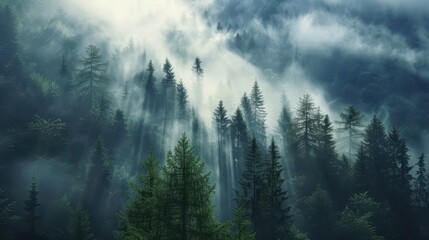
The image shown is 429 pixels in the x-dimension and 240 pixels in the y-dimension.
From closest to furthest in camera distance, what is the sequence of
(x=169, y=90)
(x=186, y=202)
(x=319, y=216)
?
(x=186, y=202), (x=319, y=216), (x=169, y=90)

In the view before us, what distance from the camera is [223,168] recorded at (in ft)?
287

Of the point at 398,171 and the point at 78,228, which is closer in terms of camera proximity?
the point at 78,228

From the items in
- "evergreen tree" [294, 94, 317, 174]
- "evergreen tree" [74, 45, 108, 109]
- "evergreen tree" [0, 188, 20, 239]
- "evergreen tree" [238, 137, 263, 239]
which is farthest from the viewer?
"evergreen tree" [74, 45, 108, 109]

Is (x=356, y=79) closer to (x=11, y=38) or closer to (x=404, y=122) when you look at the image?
(x=404, y=122)

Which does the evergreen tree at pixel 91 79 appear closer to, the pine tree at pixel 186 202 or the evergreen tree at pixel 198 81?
the evergreen tree at pixel 198 81

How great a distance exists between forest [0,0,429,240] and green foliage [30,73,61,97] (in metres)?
0.28

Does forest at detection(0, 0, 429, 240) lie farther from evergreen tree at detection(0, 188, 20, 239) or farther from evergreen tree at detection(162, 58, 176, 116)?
evergreen tree at detection(162, 58, 176, 116)

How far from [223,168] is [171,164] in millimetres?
69688

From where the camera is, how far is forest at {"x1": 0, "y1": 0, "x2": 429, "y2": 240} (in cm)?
3789

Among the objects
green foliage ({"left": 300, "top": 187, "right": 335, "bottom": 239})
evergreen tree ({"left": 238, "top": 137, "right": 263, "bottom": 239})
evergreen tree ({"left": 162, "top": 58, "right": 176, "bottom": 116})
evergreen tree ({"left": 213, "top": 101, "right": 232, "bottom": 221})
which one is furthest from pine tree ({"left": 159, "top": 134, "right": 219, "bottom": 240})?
evergreen tree ({"left": 162, "top": 58, "right": 176, "bottom": 116})

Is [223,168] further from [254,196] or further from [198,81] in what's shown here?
[198,81]

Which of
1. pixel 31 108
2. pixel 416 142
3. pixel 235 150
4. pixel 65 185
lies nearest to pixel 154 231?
pixel 65 185

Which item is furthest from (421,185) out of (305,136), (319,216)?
(319,216)

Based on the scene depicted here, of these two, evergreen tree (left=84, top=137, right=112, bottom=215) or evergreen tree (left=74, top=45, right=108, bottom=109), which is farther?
evergreen tree (left=74, top=45, right=108, bottom=109)
